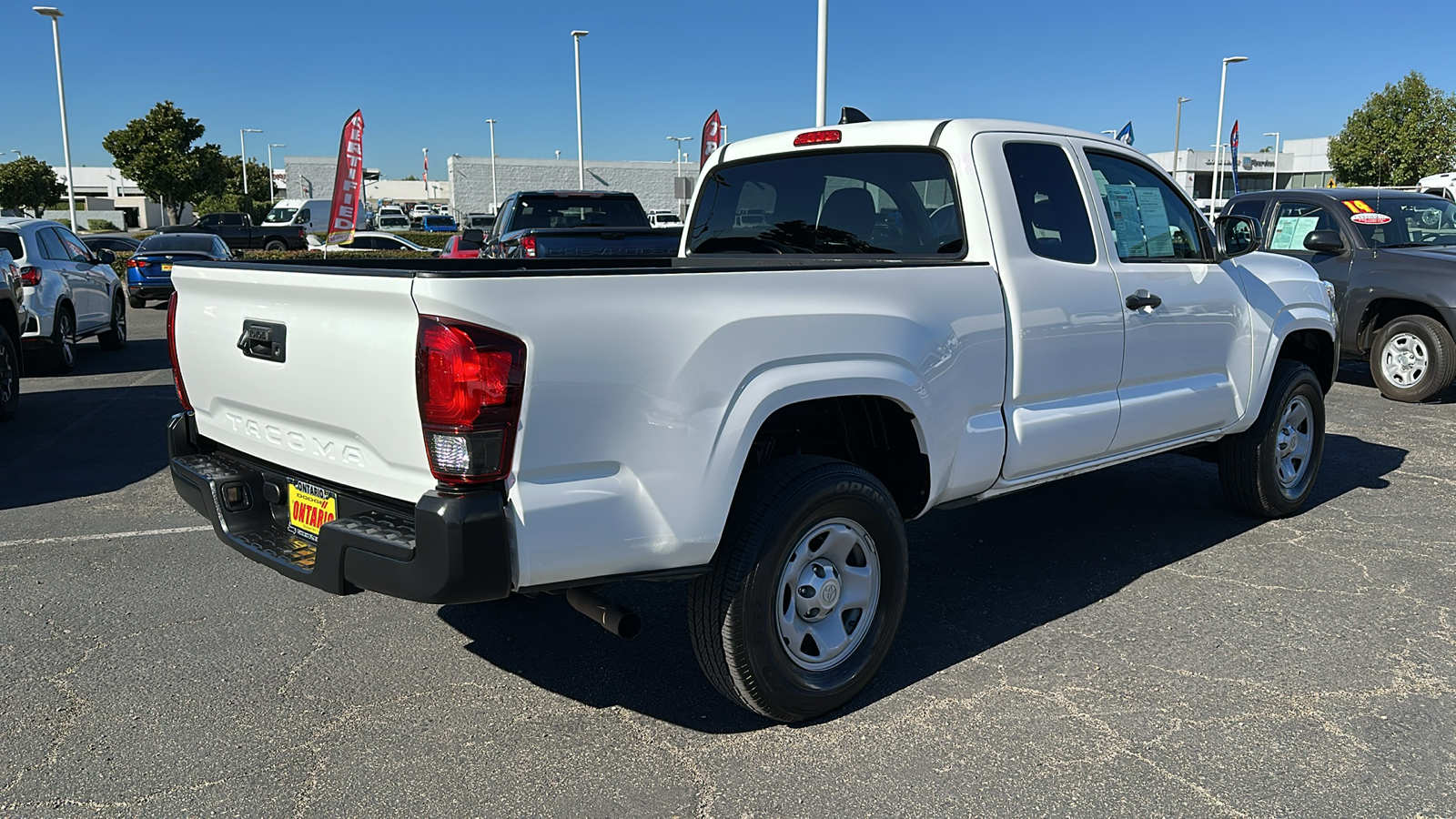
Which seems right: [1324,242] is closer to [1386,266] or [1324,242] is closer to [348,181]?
[1386,266]

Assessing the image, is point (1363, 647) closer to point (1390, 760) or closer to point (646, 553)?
point (1390, 760)

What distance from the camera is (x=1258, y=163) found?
77.2m

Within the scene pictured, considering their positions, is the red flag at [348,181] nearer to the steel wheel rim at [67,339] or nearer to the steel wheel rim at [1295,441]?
the steel wheel rim at [67,339]

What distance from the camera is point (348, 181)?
28.2 metres

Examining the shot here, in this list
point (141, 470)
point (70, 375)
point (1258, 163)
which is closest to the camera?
point (141, 470)

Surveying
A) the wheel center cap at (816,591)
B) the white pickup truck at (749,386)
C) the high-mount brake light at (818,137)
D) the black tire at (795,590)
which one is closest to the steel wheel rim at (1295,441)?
the white pickup truck at (749,386)

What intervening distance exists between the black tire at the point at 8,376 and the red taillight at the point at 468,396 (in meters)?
7.70

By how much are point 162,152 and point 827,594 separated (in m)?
51.2

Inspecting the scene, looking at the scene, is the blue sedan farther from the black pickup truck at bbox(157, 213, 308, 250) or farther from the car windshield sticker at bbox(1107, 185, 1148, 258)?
the black pickup truck at bbox(157, 213, 308, 250)

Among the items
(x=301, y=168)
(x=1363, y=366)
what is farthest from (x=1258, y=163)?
(x=1363, y=366)

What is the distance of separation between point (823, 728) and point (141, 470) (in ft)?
18.3

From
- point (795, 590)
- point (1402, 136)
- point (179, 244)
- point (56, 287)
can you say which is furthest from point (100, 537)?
point (1402, 136)

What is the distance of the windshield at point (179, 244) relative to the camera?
61.1 ft

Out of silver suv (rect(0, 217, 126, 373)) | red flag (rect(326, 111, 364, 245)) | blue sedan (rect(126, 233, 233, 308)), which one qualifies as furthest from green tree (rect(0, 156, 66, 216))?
silver suv (rect(0, 217, 126, 373))
